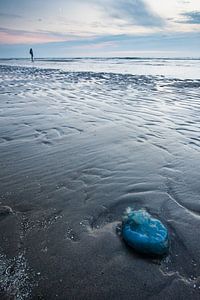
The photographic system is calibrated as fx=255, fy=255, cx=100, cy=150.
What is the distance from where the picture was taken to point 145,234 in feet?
7.58

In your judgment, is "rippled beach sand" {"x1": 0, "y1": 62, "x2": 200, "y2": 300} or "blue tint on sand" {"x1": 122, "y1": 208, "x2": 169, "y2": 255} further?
"blue tint on sand" {"x1": 122, "y1": 208, "x2": 169, "y2": 255}

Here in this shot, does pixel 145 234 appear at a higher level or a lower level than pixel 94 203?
higher

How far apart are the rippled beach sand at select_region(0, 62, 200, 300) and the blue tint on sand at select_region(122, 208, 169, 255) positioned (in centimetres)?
8

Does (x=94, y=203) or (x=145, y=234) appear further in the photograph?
(x=94, y=203)

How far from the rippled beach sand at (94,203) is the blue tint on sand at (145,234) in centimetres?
8

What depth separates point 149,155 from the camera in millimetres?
4348

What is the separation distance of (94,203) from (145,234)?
0.85m

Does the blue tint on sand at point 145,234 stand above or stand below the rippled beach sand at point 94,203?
above

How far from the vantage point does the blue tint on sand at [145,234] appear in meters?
2.22

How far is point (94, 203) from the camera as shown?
3000 millimetres

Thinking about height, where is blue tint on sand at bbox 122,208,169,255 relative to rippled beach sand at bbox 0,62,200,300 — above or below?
above

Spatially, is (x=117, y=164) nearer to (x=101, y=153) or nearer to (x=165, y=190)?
(x=101, y=153)

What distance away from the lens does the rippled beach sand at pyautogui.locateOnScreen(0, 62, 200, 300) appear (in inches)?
78.6

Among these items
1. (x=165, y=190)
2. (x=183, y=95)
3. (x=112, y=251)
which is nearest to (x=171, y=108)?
(x=183, y=95)
